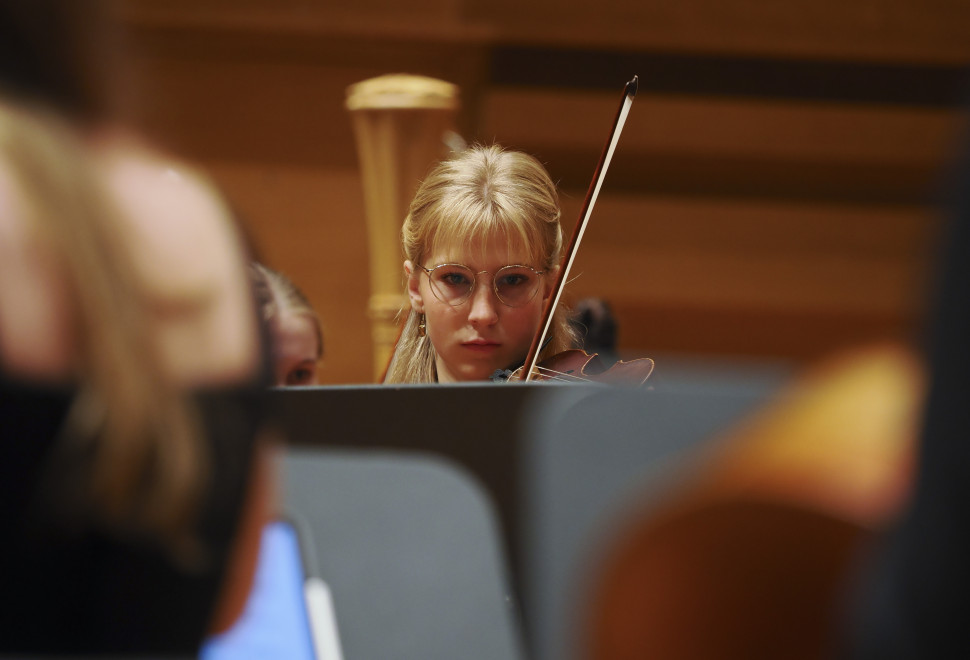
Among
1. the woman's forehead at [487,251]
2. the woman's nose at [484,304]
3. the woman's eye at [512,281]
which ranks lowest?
the woman's nose at [484,304]

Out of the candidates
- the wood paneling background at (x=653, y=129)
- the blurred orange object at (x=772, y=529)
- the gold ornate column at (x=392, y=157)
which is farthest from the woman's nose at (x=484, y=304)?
the wood paneling background at (x=653, y=129)

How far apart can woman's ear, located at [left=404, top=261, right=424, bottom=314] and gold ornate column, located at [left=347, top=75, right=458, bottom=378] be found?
0.27ft

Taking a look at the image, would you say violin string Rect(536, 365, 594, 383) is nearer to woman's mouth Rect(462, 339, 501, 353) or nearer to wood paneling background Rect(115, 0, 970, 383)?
woman's mouth Rect(462, 339, 501, 353)

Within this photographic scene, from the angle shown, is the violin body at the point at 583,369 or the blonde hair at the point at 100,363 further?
the violin body at the point at 583,369

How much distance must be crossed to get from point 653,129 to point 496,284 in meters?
1.46

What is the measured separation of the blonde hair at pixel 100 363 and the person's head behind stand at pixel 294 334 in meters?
0.80

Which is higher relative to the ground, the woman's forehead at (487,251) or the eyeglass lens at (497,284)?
the woman's forehead at (487,251)

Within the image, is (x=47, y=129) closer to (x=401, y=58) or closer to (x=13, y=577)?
(x=13, y=577)

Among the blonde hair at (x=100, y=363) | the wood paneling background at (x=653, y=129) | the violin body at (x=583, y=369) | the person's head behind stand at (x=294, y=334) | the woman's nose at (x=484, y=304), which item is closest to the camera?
the blonde hair at (x=100, y=363)

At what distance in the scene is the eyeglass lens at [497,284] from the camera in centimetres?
109

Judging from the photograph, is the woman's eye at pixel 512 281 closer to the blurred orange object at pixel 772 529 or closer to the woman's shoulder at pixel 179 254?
the woman's shoulder at pixel 179 254

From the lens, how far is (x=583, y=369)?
1.02m

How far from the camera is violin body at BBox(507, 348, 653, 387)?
37.1 inches

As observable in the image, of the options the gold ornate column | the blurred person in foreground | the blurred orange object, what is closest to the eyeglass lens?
the gold ornate column
